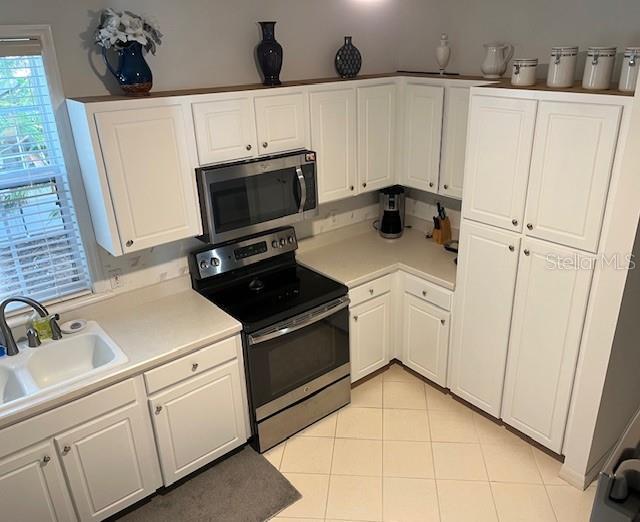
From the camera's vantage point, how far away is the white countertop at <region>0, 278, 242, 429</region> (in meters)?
2.14

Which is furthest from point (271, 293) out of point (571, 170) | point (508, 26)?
point (508, 26)

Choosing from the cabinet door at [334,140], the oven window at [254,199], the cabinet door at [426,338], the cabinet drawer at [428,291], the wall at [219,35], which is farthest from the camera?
the cabinet door at [426,338]

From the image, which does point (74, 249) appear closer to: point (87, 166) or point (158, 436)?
point (87, 166)

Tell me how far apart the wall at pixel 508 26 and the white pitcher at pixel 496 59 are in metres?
0.15

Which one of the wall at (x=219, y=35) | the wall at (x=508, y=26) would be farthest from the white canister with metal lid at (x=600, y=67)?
the wall at (x=219, y=35)

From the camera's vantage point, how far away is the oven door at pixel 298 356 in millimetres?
2750

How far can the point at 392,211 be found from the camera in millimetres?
3693

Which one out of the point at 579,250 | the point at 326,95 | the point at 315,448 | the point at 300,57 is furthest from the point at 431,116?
the point at 315,448

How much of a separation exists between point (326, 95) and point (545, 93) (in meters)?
1.20

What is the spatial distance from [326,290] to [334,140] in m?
0.91

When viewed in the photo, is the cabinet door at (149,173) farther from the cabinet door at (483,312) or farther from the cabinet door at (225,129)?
the cabinet door at (483,312)

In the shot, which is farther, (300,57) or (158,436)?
(300,57)

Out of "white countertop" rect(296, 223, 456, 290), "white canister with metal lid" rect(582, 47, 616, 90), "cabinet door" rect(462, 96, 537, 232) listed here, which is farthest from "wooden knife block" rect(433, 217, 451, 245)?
"white canister with metal lid" rect(582, 47, 616, 90)

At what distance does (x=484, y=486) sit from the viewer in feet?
8.85
